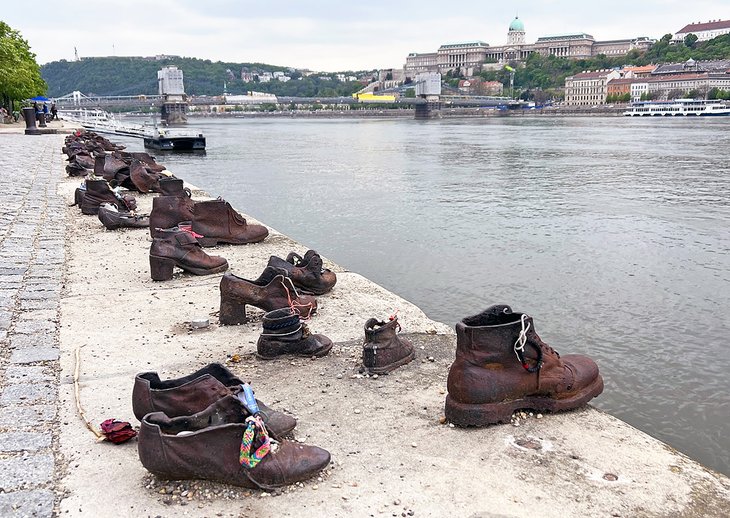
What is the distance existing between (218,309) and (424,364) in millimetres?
1966

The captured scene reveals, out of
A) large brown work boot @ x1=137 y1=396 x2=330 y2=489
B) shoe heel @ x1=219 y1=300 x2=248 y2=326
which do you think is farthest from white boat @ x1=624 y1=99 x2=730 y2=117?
large brown work boot @ x1=137 y1=396 x2=330 y2=489

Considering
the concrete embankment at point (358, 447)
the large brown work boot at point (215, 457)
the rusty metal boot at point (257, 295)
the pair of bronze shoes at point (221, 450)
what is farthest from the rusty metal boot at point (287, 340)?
the large brown work boot at point (215, 457)

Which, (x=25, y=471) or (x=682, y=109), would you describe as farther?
(x=682, y=109)

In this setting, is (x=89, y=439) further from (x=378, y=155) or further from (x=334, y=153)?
(x=334, y=153)

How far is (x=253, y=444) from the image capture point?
3.01 meters

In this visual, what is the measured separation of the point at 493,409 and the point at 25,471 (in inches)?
86.9

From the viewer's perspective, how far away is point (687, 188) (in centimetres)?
1925

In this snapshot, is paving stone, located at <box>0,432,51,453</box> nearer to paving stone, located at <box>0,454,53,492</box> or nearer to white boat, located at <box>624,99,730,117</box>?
paving stone, located at <box>0,454,53,492</box>

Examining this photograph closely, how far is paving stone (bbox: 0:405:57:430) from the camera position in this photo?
11.5 feet

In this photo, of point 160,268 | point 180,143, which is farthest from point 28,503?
point 180,143

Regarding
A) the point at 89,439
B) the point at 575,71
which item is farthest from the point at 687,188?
the point at 575,71

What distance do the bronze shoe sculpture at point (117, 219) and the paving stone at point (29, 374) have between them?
515 cm

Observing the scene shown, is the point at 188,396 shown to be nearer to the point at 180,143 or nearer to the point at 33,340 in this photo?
the point at 33,340

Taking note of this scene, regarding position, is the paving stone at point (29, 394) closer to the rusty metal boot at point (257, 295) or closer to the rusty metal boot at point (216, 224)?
the rusty metal boot at point (257, 295)
